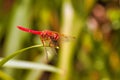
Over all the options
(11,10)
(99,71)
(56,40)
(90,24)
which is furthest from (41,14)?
(56,40)

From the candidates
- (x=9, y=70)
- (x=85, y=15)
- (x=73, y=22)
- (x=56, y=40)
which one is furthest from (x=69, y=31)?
(x=56, y=40)

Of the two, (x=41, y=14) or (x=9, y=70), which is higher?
(x=41, y=14)

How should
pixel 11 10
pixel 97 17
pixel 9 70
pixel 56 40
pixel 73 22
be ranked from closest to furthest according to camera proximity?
pixel 56 40 < pixel 9 70 < pixel 73 22 < pixel 11 10 < pixel 97 17

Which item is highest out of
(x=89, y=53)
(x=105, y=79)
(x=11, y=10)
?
(x=11, y=10)

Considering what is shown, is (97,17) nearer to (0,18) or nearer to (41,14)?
(41,14)

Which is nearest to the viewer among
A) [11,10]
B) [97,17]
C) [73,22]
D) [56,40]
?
[56,40]

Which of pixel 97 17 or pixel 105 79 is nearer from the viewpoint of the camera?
pixel 105 79
